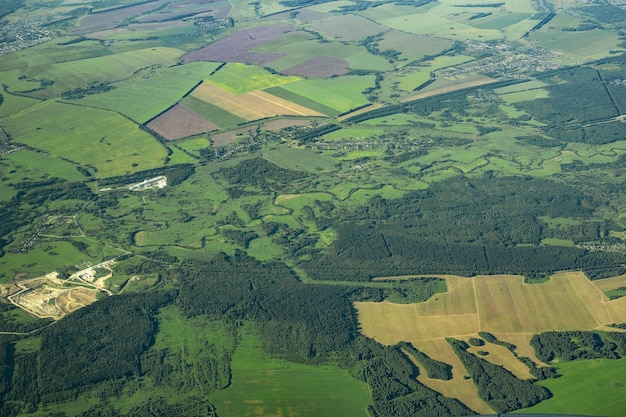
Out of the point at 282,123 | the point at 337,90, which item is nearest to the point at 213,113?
the point at 282,123

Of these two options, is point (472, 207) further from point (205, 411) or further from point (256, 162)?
point (205, 411)

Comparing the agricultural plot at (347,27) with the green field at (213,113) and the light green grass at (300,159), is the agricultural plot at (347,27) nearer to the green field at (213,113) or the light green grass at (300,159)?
the green field at (213,113)

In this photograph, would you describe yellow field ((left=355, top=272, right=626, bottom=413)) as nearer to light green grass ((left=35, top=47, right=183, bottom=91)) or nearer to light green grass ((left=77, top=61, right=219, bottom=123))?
light green grass ((left=77, top=61, right=219, bottom=123))

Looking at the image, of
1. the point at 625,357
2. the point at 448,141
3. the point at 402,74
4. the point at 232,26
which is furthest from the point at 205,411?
the point at 232,26

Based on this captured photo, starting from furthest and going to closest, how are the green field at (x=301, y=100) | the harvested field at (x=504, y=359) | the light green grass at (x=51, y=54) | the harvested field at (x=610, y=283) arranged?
1. the light green grass at (x=51, y=54)
2. the green field at (x=301, y=100)
3. the harvested field at (x=610, y=283)
4. the harvested field at (x=504, y=359)

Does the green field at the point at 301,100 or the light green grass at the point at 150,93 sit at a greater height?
the light green grass at the point at 150,93

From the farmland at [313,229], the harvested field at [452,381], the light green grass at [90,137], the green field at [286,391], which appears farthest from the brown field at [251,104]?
the green field at [286,391]
